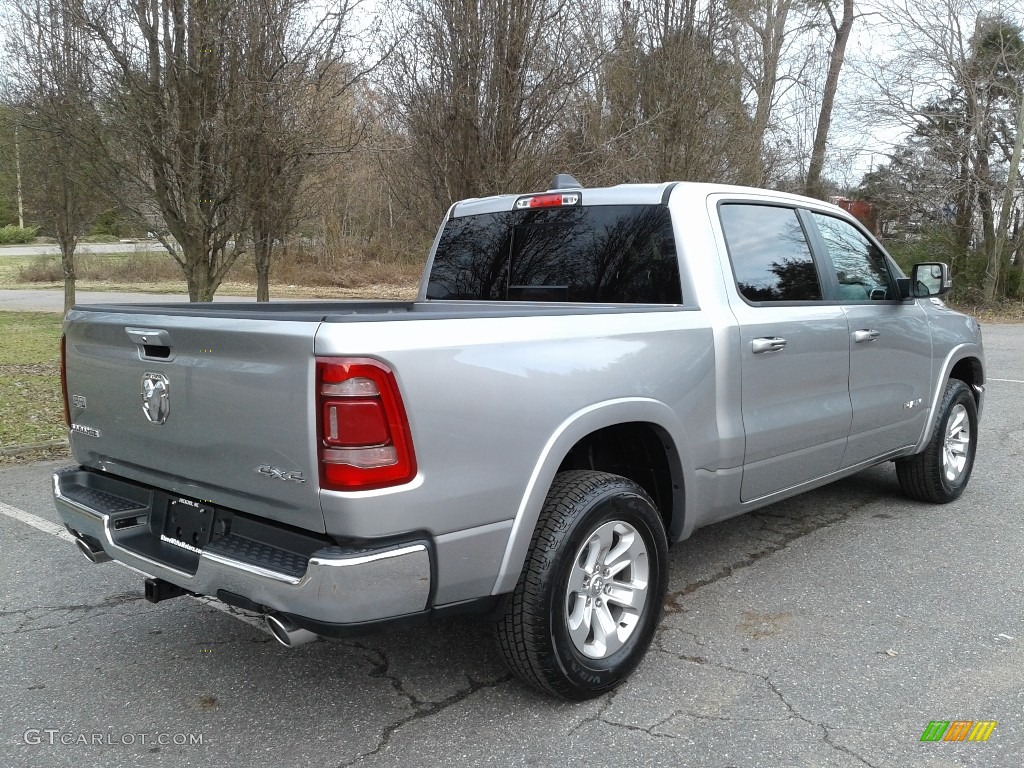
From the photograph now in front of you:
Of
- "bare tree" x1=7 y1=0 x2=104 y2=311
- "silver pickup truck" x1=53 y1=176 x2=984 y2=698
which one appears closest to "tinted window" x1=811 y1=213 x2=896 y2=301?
"silver pickup truck" x1=53 y1=176 x2=984 y2=698

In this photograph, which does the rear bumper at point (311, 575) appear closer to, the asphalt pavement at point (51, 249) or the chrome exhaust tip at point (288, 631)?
the chrome exhaust tip at point (288, 631)

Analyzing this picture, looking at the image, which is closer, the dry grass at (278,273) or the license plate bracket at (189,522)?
the license plate bracket at (189,522)

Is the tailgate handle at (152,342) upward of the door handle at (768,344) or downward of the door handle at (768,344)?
upward

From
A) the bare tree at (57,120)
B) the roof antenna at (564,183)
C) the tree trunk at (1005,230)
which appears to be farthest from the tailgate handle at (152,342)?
the tree trunk at (1005,230)

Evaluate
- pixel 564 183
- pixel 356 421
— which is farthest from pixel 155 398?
pixel 564 183

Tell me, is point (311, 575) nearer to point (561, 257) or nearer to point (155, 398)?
point (155, 398)

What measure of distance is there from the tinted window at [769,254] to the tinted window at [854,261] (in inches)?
9.6

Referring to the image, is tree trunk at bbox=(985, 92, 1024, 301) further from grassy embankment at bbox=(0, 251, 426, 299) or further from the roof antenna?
the roof antenna

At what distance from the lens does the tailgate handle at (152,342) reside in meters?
2.80

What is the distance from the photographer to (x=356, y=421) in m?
2.40

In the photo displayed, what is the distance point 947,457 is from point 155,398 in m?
4.70

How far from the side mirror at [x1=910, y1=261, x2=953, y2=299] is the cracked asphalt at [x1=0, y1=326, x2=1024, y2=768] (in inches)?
55.2

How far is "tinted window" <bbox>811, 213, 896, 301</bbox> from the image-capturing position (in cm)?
447

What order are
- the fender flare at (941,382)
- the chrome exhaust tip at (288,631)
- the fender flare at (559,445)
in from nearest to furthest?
the chrome exhaust tip at (288,631), the fender flare at (559,445), the fender flare at (941,382)
